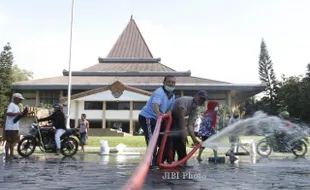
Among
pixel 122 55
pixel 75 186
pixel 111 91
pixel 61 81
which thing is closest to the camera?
pixel 75 186

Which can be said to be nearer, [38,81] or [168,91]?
[168,91]

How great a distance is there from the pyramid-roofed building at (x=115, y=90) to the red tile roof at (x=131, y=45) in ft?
21.1

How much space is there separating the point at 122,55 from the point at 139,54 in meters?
2.57

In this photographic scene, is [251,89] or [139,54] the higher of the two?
[139,54]

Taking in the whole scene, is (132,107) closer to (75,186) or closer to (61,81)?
(61,81)

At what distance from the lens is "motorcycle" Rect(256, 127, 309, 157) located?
39.5 ft

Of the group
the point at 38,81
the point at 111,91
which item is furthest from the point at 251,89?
the point at 38,81

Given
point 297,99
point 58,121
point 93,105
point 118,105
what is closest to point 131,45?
point 118,105

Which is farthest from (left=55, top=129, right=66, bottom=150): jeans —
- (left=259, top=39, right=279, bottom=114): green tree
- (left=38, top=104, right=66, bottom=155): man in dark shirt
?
(left=259, top=39, right=279, bottom=114): green tree

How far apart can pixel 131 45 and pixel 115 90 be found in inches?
805

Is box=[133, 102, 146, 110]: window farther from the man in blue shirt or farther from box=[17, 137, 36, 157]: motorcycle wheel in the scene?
the man in blue shirt

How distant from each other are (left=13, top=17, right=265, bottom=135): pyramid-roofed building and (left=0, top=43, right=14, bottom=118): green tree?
2.64 meters

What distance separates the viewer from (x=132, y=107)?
42219 millimetres

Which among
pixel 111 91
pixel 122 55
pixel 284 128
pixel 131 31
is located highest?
pixel 131 31
